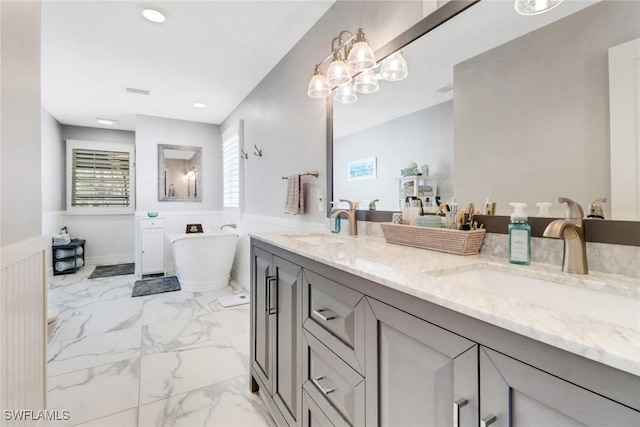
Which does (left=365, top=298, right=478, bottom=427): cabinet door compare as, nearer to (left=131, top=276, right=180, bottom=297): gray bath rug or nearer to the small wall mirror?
(left=131, top=276, right=180, bottom=297): gray bath rug

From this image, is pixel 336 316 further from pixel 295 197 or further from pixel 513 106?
pixel 295 197

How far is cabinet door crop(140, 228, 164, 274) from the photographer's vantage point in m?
4.47

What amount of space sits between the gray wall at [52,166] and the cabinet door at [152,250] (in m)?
1.45

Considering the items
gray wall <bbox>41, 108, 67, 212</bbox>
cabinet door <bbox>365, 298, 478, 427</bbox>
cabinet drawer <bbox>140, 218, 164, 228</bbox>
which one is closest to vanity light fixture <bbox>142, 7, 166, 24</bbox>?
cabinet door <bbox>365, 298, 478, 427</bbox>

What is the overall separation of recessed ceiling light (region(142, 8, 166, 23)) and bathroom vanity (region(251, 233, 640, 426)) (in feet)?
6.74

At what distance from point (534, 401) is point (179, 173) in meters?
5.31

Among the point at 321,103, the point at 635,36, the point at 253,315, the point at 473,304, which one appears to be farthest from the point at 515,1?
the point at 253,315

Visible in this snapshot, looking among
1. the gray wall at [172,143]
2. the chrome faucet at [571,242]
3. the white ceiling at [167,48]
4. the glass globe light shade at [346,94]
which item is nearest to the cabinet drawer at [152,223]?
the gray wall at [172,143]

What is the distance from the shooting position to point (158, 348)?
227cm

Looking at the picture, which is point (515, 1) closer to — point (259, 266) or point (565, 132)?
point (565, 132)

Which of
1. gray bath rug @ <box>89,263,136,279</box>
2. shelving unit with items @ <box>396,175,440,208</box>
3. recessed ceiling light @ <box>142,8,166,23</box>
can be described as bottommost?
gray bath rug @ <box>89,263,136,279</box>

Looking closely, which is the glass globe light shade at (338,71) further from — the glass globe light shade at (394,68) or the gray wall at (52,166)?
Answer: the gray wall at (52,166)

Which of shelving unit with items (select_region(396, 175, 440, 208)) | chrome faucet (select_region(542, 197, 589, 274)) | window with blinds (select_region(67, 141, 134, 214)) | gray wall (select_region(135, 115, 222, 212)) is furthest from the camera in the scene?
window with blinds (select_region(67, 141, 134, 214))

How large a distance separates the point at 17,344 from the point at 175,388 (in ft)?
3.28
